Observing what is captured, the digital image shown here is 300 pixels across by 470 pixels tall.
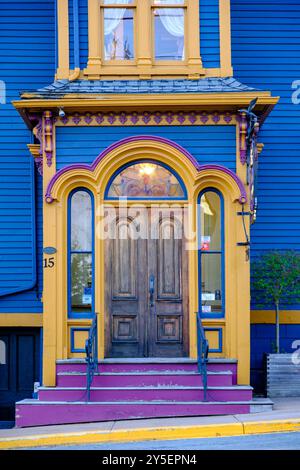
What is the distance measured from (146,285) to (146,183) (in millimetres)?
1663

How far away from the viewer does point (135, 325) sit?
10.3 m

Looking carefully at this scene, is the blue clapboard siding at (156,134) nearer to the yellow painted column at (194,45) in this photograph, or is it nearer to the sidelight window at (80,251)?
the sidelight window at (80,251)

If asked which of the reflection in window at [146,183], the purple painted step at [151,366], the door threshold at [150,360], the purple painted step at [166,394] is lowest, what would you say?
the purple painted step at [166,394]

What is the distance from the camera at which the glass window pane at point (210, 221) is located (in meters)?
10.3

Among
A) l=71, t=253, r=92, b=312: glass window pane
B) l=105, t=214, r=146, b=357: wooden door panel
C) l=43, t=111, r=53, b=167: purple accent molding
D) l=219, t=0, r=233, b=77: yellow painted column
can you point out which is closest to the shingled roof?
l=219, t=0, r=233, b=77: yellow painted column

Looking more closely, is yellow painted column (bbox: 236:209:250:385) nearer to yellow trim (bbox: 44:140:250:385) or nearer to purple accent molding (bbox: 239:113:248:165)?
yellow trim (bbox: 44:140:250:385)

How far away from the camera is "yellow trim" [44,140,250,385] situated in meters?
9.95

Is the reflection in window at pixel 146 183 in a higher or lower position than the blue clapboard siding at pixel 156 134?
lower

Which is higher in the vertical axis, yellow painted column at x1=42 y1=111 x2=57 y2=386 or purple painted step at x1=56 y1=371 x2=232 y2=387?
yellow painted column at x1=42 y1=111 x2=57 y2=386

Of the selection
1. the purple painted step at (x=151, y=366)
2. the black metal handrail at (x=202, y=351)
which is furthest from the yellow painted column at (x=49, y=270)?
the black metal handrail at (x=202, y=351)

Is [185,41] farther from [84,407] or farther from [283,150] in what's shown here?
[84,407]

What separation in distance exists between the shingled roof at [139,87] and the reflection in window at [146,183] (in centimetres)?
121

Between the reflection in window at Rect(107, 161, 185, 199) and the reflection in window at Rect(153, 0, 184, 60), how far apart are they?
6.59ft
